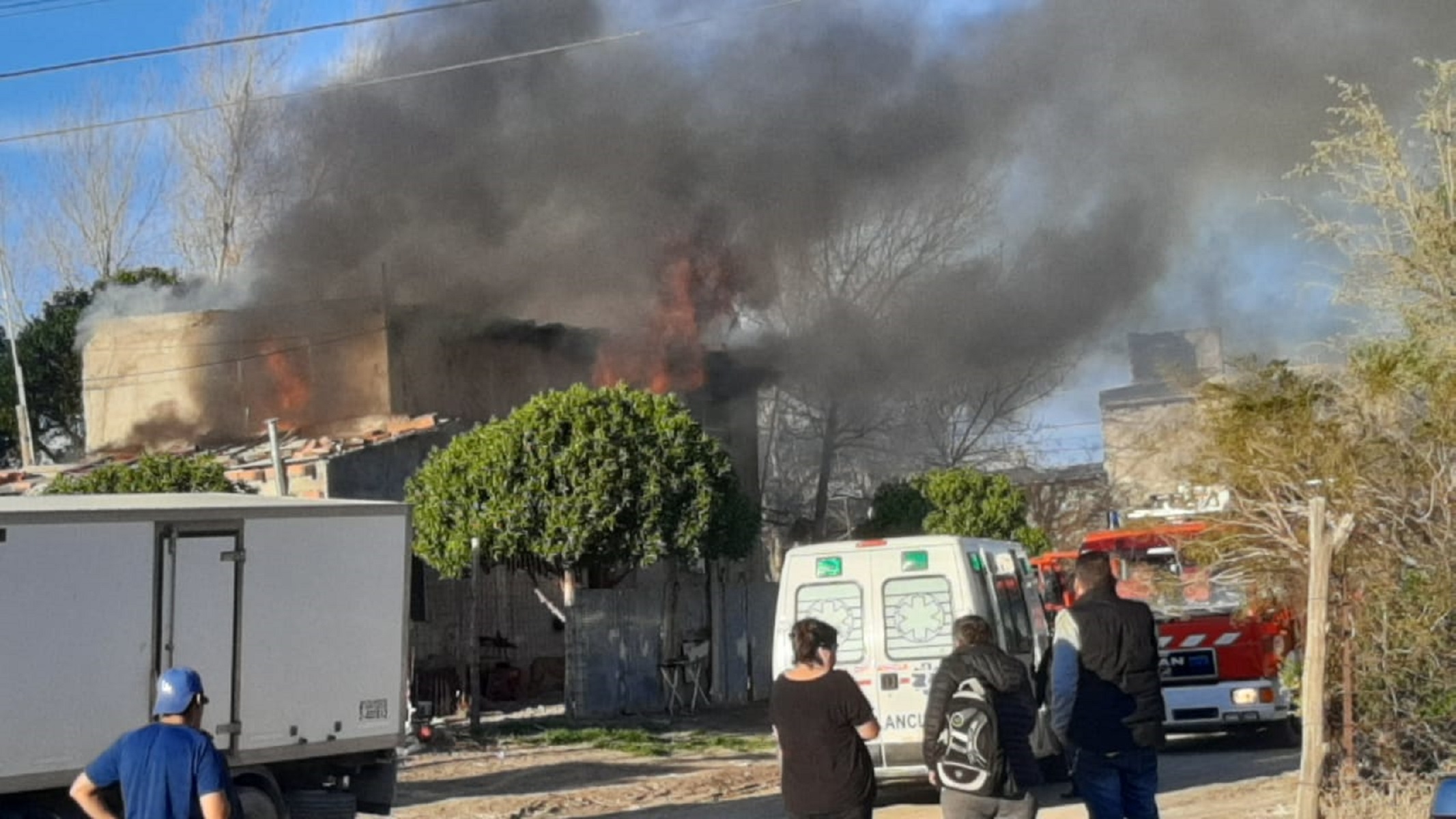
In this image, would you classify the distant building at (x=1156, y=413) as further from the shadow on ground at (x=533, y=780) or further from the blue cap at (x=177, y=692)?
the blue cap at (x=177, y=692)

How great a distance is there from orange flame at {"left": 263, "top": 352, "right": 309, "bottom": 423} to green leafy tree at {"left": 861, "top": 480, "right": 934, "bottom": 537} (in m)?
10.1

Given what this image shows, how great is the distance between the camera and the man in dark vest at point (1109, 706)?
816cm

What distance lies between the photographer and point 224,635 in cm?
1048

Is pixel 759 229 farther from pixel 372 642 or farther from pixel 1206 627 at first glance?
pixel 372 642

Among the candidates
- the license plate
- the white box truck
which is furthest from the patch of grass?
the white box truck

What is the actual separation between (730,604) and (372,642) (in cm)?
1509

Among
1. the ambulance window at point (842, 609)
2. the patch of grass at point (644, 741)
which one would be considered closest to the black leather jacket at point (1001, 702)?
the ambulance window at point (842, 609)

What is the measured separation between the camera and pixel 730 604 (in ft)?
85.9

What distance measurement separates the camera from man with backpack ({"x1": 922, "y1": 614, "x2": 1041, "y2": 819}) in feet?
24.5

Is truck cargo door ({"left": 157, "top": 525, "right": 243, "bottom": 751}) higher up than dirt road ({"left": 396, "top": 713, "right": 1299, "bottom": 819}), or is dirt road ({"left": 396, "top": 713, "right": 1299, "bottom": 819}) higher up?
truck cargo door ({"left": 157, "top": 525, "right": 243, "bottom": 751})

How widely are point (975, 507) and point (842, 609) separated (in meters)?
16.4

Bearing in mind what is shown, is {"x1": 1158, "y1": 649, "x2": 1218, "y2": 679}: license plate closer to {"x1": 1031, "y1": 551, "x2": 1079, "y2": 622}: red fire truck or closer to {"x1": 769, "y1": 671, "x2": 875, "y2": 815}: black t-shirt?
{"x1": 1031, "y1": 551, "x2": 1079, "y2": 622}: red fire truck

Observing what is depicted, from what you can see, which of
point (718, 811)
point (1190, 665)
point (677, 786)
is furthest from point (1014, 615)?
point (1190, 665)

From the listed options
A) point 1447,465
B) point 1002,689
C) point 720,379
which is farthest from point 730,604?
point 1002,689
